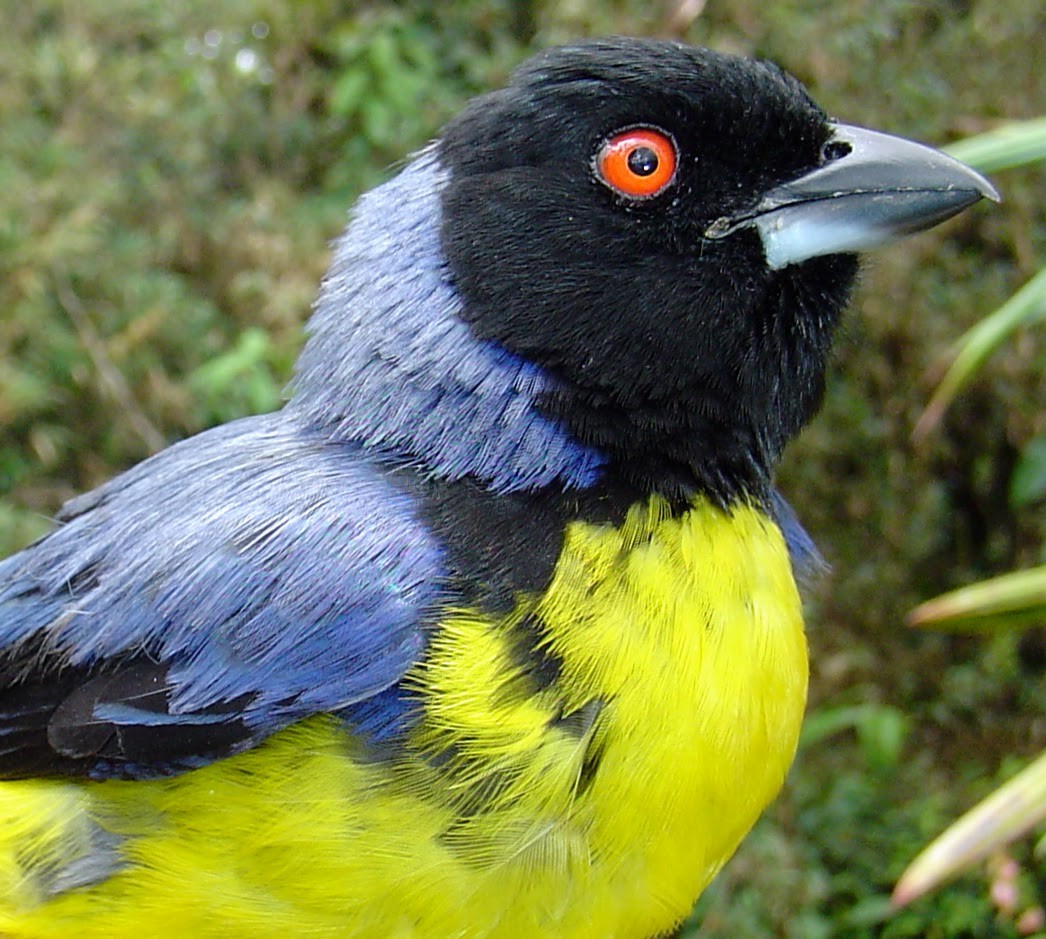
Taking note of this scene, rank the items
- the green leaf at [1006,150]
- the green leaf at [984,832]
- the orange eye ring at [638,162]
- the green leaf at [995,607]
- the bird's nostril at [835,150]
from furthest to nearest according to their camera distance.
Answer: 1. the green leaf at [1006,150]
2. the green leaf at [995,607]
3. the green leaf at [984,832]
4. the bird's nostril at [835,150]
5. the orange eye ring at [638,162]

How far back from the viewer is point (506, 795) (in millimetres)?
1627

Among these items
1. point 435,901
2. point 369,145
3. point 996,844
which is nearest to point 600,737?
point 435,901

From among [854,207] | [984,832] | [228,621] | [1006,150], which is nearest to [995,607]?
[984,832]

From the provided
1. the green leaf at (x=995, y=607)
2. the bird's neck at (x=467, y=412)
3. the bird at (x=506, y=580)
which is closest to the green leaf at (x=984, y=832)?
the green leaf at (x=995, y=607)

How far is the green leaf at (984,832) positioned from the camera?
2319 mm

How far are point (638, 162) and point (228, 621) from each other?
0.99 meters

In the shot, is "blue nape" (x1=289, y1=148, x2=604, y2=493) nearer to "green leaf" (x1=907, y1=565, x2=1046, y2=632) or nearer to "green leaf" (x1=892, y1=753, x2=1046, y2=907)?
"green leaf" (x1=892, y1=753, x2=1046, y2=907)

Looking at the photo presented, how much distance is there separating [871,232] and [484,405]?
712 millimetres

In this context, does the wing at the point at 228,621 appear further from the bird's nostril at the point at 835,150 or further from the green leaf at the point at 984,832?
the green leaf at the point at 984,832

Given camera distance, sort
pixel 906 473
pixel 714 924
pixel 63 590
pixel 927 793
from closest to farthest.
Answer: pixel 63 590 → pixel 714 924 → pixel 927 793 → pixel 906 473

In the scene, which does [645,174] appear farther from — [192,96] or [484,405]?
[192,96]

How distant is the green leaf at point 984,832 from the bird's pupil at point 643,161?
1544mm

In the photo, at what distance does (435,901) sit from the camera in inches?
64.1

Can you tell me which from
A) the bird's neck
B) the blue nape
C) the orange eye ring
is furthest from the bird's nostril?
the blue nape
